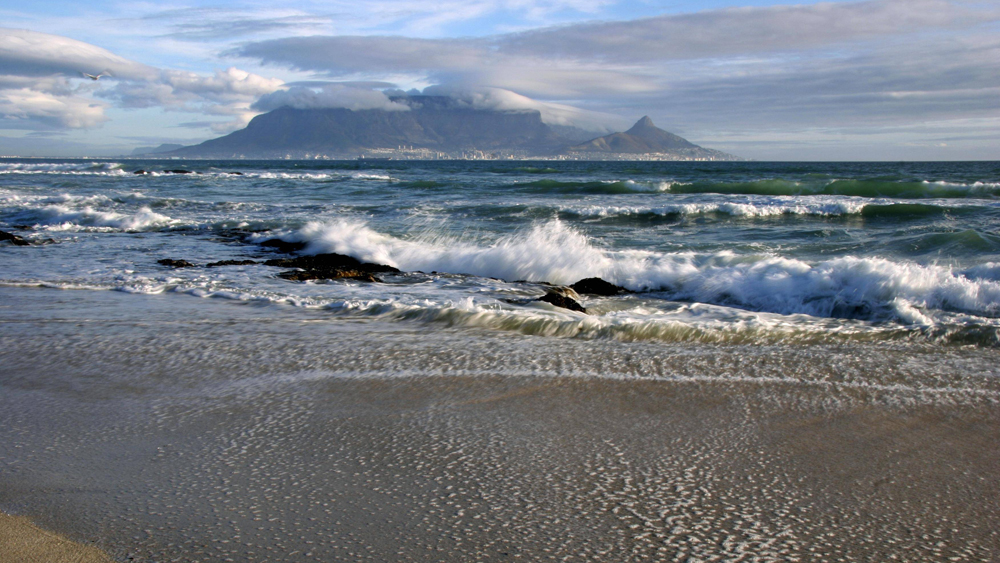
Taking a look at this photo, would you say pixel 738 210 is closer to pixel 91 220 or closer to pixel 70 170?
pixel 91 220

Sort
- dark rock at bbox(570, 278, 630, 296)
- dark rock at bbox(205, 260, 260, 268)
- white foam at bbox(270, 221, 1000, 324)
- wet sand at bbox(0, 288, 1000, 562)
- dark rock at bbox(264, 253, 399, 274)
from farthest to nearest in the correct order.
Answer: dark rock at bbox(205, 260, 260, 268)
dark rock at bbox(264, 253, 399, 274)
dark rock at bbox(570, 278, 630, 296)
white foam at bbox(270, 221, 1000, 324)
wet sand at bbox(0, 288, 1000, 562)

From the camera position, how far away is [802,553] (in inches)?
81.6

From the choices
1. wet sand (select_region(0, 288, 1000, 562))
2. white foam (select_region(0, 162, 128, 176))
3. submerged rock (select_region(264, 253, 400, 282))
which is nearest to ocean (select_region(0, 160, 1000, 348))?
submerged rock (select_region(264, 253, 400, 282))

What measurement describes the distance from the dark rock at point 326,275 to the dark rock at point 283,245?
10.1ft

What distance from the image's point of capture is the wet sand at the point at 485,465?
213cm

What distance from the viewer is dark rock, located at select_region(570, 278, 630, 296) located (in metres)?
7.32

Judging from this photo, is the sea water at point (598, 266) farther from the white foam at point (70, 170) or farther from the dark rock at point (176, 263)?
the white foam at point (70, 170)

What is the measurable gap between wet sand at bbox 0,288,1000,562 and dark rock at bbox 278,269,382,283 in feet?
11.8

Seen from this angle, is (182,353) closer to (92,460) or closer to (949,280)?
(92,460)

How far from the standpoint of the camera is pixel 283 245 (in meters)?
11.3

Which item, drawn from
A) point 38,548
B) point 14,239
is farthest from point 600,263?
point 14,239

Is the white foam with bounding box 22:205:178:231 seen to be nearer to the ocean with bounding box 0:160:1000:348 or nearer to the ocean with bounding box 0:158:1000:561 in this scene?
the ocean with bounding box 0:160:1000:348

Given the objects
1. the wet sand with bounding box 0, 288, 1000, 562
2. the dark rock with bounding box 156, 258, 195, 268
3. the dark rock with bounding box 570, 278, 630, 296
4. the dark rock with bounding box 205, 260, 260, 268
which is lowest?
the wet sand with bounding box 0, 288, 1000, 562

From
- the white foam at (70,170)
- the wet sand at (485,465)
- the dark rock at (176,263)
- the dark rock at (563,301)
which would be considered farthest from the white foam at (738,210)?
the white foam at (70,170)
